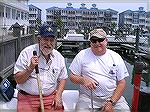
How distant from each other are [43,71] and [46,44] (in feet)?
0.97

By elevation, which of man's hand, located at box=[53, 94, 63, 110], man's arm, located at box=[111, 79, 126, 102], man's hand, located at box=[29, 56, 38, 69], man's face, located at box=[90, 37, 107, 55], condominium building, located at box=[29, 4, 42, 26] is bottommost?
man's hand, located at box=[53, 94, 63, 110]

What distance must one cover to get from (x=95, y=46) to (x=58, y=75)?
530 millimetres

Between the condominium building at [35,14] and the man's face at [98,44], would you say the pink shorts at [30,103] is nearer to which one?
the man's face at [98,44]

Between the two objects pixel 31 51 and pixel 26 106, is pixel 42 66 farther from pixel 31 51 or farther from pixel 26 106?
pixel 26 106

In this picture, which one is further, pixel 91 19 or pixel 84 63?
pixel 91 19

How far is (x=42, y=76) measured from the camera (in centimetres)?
330

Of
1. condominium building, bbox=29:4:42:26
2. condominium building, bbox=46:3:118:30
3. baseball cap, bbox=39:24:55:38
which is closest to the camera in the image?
baseball cap, bbox=39:24:55:38

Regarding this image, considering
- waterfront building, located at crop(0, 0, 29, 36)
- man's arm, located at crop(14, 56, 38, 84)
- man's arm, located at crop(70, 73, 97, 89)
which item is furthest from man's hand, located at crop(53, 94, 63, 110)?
waterfront building, located at crop(0, 0, 29, 36)

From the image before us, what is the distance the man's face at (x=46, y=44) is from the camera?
326 cm

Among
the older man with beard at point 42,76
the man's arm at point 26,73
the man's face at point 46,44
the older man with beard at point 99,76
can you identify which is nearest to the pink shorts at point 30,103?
the older man with beard at point 42,76

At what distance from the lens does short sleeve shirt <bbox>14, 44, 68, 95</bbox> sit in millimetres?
3256

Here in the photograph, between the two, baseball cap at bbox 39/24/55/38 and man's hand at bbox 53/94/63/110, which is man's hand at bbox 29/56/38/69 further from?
man's hand at bbox 53/94/63/110

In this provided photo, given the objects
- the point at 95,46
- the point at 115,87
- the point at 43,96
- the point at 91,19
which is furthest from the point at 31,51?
the point at 91,19

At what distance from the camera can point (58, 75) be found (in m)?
3.40
